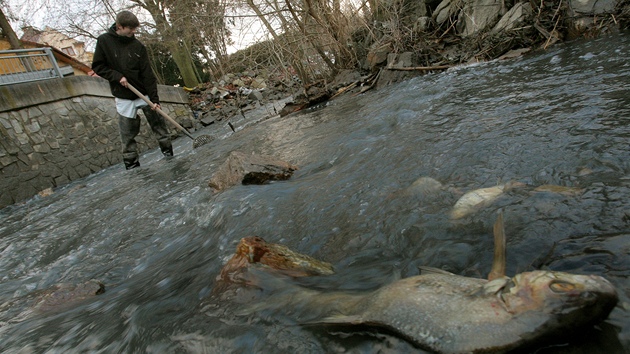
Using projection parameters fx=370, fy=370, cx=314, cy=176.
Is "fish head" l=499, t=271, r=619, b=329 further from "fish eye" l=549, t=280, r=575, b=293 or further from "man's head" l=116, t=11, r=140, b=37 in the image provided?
"man's head" l=116, t=11, r=140, b=37

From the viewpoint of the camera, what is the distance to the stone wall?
8031 mm

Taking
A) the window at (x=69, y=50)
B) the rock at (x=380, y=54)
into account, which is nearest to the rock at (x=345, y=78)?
the rock at (x=380, y=54)

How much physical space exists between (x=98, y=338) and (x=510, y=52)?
7400 millimetres

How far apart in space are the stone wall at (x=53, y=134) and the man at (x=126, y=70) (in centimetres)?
327

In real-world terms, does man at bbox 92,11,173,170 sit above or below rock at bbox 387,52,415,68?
above

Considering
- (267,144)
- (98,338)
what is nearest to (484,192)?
(98,338)

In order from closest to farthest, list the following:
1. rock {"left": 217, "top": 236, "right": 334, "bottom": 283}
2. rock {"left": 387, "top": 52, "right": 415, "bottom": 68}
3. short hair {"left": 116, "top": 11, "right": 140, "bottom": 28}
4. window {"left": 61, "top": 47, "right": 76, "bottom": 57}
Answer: rock {"left": 217, "top": 236, "right": 334, "bottom": 283} → short hair {"left": 116, "top": 11, "right": 140, "bottom": 28} → rock {"left": 387, "top": 52, "right": 415, "bottom": 68} → window {"left": 61, "top": 47, "right": 76, "bottom": 57}

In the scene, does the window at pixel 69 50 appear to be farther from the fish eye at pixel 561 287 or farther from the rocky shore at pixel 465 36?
the fish eye at pixel 561 287

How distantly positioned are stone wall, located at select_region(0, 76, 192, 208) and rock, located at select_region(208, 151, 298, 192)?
6428mm

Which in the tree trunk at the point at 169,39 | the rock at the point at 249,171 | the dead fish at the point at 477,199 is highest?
the tree trunk at the point at 169,39

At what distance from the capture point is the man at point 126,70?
5863 millimetres

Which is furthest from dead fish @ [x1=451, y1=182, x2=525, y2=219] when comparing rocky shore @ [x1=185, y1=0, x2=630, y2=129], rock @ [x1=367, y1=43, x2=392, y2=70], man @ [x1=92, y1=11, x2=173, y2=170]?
rock @ [x1=367, y1=43, x2=392, y2=70]

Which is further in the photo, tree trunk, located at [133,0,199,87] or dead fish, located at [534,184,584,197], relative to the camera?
tree trunk, located at [133,0,199,87]

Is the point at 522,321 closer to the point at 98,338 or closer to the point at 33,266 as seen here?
the point at 98,338
